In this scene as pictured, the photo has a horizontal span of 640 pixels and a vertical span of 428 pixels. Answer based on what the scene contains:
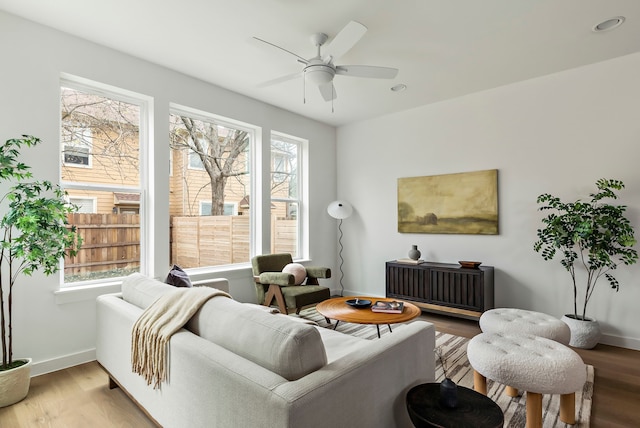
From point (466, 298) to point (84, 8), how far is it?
4.46 metres

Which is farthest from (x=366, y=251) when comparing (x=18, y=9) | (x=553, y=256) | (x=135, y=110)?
(x=18, y=9)

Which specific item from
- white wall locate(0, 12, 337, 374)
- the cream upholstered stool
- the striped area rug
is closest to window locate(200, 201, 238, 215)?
white wall locate(0, 12, 337, 374)

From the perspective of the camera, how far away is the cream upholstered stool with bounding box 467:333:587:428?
5.84ft

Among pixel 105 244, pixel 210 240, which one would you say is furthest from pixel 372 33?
pixel 105 244

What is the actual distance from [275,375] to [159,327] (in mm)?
830

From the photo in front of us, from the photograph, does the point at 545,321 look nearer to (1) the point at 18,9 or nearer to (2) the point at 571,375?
(2) the point at 571,375

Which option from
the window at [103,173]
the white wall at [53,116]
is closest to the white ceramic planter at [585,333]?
the white wall at [53,116]

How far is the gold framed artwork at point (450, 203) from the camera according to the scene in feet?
13.3

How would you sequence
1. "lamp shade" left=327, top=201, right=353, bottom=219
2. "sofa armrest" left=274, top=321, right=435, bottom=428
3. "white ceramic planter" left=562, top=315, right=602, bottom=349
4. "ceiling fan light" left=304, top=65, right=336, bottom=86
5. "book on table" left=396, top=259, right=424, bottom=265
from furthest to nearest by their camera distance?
"lamp shade" left=327, top=201, right=353, bottom=219, "book on table" left=396, top=259, right=424, bottom=265, "white ceramic planter" left=562, top=315, right=602, bottom=349, "ceiling fan light" left=304, top=65, right=336, bottom=86, "sofa armrest" left=274, top=321, right=435, bottom=428

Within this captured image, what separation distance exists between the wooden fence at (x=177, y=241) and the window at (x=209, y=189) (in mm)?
12

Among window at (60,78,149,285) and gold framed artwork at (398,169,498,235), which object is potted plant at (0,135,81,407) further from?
gold framed artwork at (398,169,498,235)

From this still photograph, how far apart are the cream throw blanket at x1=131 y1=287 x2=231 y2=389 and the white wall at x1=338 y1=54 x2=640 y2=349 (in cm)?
349

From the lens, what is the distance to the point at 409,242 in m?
4.75

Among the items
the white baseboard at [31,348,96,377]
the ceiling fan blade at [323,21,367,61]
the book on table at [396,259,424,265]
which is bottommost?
the white baseboard at [31,348,96,377]
